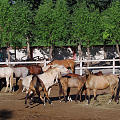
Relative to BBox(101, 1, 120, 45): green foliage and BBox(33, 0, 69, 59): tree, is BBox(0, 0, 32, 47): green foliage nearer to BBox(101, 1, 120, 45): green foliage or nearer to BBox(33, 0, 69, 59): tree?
BBox(33, 0, 69, 59): tree

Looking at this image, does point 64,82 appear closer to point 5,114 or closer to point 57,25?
point 5,114

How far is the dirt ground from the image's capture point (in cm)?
1141

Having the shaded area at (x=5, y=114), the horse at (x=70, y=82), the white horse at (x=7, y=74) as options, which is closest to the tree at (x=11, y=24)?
the white horse at (x=7, y=74)

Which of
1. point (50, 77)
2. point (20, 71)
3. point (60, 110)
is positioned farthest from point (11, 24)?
point (60, 110)

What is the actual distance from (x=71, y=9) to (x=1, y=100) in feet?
93.0

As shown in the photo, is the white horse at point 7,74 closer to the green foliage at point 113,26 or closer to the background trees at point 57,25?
the background trees at point 57,25

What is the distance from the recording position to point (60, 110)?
1252 cm

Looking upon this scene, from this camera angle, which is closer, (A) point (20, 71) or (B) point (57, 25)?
(A) point (20, 71)

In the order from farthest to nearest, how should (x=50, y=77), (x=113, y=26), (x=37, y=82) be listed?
1. (x=113, y=26)
2. (x=50, y=77)
3. (x=37, y=82)

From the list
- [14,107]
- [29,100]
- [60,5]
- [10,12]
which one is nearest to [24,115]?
[14,107]

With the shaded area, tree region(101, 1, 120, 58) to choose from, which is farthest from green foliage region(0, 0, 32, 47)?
the shaded area

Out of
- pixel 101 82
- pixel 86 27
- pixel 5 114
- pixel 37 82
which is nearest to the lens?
pixel 5 114

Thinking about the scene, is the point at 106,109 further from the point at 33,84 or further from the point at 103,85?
the point at 33,84

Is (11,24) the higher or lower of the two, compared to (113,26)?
higher
